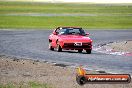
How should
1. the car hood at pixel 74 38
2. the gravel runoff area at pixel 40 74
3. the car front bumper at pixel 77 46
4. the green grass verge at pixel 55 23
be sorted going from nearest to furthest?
the gravel runoff area at pixel 40 74 < the car front bumper at pixel 77 46 < the car hood at pixel 74 38 < the green grass verge at pixel 55 23

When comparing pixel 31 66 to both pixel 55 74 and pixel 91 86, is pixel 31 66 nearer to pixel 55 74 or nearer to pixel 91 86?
pixel 55 74

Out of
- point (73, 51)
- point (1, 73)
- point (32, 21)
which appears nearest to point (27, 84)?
point (1, 73)

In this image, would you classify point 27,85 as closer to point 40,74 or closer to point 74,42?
point 40,74

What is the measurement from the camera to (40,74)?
17.2m

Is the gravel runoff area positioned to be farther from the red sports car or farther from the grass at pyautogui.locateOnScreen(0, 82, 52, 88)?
the red sports car

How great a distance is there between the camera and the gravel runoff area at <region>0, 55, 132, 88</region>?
14636 mm

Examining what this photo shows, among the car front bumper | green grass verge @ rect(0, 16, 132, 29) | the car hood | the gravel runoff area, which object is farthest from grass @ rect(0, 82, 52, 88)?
green grass verge @ rect(0, 16, 132, 29)

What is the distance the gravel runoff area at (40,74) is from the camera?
14636 millimetres

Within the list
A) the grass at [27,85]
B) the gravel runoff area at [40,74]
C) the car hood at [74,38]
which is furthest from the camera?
the car hood at [74,38]

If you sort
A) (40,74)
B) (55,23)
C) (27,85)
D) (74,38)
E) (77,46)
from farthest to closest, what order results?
(55,23) < (74,38) < (77,46) < (40,74) < (27,85)

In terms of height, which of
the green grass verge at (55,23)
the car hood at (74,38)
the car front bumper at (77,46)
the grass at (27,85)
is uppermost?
the grass at (27,85)

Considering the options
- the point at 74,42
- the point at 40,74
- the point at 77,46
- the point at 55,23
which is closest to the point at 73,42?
the point at 74,42

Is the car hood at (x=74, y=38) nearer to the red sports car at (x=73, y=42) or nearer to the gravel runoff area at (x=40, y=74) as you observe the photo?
the red sports car at (x=73, y=42)

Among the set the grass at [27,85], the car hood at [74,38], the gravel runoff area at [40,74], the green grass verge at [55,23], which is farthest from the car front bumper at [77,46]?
the green grass verge at [55,23]
